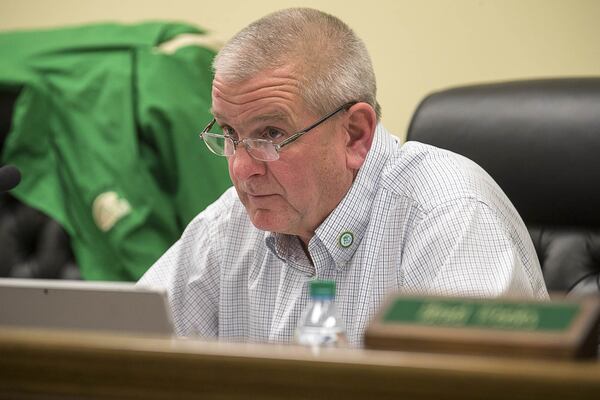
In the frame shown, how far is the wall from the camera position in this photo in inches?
100

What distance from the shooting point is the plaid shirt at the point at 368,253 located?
1.66 metres

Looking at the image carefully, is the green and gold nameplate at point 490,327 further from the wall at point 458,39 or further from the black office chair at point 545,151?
the wall at point 458,39

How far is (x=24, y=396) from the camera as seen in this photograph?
0.78m

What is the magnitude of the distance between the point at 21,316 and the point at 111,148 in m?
1.64

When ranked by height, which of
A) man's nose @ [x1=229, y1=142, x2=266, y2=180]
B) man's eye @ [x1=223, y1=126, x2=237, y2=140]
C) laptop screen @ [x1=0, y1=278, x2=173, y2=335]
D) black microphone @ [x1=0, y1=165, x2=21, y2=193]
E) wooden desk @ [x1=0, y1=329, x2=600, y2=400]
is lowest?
man's nose @ [x1=229, y1=142, x2=266, y2=180]

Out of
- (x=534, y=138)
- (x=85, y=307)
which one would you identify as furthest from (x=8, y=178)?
(x=534, y=138)

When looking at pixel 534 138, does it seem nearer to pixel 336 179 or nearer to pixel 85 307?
pixel 336 179

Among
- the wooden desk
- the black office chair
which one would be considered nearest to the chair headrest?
the black office chair

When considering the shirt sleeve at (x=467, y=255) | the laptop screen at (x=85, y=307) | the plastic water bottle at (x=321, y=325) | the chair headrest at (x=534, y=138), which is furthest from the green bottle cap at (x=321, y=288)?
the chair headrest at (x=534, y=138)

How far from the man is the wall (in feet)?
2.59

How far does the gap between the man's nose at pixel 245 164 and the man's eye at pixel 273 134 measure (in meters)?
0.04

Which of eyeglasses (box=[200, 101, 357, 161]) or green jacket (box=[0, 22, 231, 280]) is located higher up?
eyeglasses (box=[200, 101, 357, 161])

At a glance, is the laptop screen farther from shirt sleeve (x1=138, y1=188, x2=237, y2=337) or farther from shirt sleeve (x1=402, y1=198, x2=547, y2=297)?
shirt sleeve (x1=138, y1=188, x2=237, y2=337)

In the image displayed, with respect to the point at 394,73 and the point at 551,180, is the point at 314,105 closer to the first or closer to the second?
the point at 551,180
